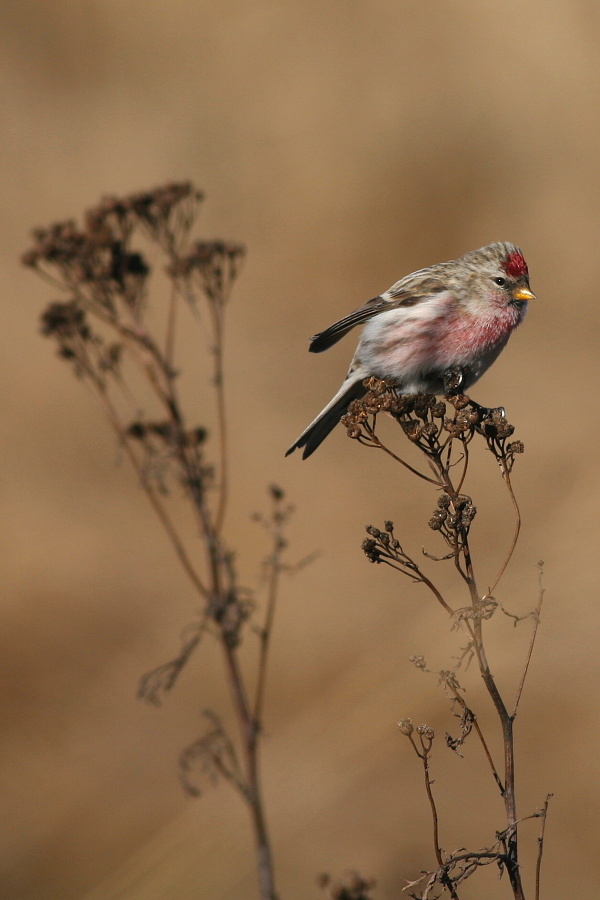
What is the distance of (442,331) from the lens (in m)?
4.01

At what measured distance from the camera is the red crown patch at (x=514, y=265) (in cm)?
408

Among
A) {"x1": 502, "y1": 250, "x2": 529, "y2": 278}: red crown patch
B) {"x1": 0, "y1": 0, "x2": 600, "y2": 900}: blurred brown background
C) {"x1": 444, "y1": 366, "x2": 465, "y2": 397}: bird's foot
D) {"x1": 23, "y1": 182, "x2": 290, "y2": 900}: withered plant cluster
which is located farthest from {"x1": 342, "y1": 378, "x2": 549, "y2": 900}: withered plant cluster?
{"x1": 0, "y1": 0, "x2": 600, "y2": 900}: blurred brown background

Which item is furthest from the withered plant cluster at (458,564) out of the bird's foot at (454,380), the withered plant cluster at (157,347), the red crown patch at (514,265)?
the red crown patch at (514,265)

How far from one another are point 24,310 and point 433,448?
5374mm

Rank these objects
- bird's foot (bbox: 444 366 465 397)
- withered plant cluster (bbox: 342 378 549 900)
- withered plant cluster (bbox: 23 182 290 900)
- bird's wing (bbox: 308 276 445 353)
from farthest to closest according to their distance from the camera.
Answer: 1. bird's wing (bbox: 308 276 445 353)
2. bird's foot (bbox: 444 366 465 397)
3. withered plant cluster (bbox: 23 182 290 900)
4. withered plant cluster (bbox: 342 378 549 900)

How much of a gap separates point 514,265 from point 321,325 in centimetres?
366

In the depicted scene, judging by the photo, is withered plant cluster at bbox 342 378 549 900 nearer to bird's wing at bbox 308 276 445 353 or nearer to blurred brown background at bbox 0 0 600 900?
bird's wing at bbox 308 276 445 353

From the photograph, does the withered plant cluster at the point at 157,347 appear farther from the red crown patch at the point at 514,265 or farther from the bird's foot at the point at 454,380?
the red crown patch at the point at 514,265

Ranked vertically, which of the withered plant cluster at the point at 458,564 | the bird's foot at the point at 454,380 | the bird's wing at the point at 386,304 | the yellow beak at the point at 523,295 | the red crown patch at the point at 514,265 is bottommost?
the withered plant cluster at the point at 458,564

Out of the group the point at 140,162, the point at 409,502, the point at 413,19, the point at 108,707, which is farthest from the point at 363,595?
the point at 413,19

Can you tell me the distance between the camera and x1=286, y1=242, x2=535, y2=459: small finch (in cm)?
397

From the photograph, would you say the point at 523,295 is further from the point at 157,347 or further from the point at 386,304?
the point at 157,347

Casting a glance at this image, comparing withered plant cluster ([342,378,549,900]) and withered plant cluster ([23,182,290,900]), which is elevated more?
withered plant cluster ([23,182,290,900])

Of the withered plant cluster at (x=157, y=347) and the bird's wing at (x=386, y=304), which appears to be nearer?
the withered plant cluster at (x=157, y=347)
